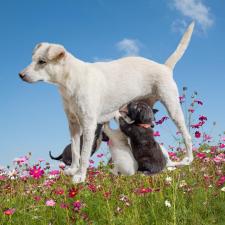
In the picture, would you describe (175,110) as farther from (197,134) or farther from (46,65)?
(46,65)

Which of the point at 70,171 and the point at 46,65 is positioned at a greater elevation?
the point at 46,65

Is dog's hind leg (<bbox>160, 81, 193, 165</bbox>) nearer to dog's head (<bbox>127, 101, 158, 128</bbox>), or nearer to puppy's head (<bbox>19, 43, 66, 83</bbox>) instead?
dog's head (<bbox>127, 101, 158, 128</bbox>)

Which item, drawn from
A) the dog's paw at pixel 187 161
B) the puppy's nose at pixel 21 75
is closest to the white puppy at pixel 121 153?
the dog's paw at pixel 187 161

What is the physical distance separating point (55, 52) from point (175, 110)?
2.70 m

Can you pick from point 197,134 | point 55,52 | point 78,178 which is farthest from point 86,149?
point 197,134

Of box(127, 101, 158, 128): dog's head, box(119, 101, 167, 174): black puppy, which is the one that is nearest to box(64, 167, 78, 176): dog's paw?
box(119, 101, 167, 174): black puppy

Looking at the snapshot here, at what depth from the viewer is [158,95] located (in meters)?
8.00

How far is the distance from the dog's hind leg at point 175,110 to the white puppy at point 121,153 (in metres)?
1.04

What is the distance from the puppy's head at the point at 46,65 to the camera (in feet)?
22.1

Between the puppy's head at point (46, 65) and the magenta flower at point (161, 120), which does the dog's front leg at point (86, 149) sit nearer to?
the puppy's head at point (46, 65)

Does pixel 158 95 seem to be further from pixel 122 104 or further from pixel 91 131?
pixel 91 131

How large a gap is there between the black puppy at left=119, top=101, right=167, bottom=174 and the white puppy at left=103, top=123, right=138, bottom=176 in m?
0.13

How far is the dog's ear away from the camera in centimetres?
678

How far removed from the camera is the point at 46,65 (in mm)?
6879
